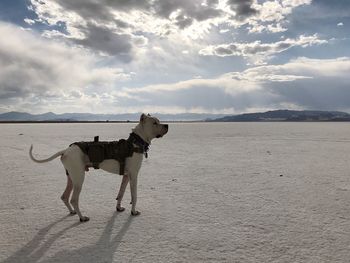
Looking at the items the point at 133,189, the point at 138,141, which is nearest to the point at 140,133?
the point at 138,141

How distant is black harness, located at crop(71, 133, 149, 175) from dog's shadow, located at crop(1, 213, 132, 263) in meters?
1.40

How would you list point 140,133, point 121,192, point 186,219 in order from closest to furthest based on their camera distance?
point 186,219 → point 140,133 → point 121,192

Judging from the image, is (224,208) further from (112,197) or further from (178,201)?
(112,197)

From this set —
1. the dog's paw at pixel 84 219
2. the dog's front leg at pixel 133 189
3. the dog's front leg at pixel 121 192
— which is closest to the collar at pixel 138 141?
the dog's front leg at pixel 133 189

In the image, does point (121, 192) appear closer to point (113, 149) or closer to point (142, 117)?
point (113, 149)

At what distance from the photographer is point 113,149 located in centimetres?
623

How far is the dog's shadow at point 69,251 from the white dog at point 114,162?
97 centimetres

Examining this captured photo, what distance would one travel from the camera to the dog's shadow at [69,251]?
4.35 meters

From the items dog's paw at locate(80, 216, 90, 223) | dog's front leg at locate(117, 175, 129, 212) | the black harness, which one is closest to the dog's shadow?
dog's paw at locate(80, 216, 90, 223)

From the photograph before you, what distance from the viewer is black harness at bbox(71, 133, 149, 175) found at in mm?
6098

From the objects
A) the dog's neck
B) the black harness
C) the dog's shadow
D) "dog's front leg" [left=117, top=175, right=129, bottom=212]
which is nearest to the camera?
the dog's shadow

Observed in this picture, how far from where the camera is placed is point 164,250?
4633 millimetres

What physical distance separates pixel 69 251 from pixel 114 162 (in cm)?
203

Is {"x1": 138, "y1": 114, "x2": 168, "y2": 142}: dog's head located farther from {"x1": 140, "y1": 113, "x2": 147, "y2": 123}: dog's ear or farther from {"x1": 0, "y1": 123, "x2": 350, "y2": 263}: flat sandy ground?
{"x1": 0, "y1": 123, "x2": 350, "y2": 263}: flat sandy ground
